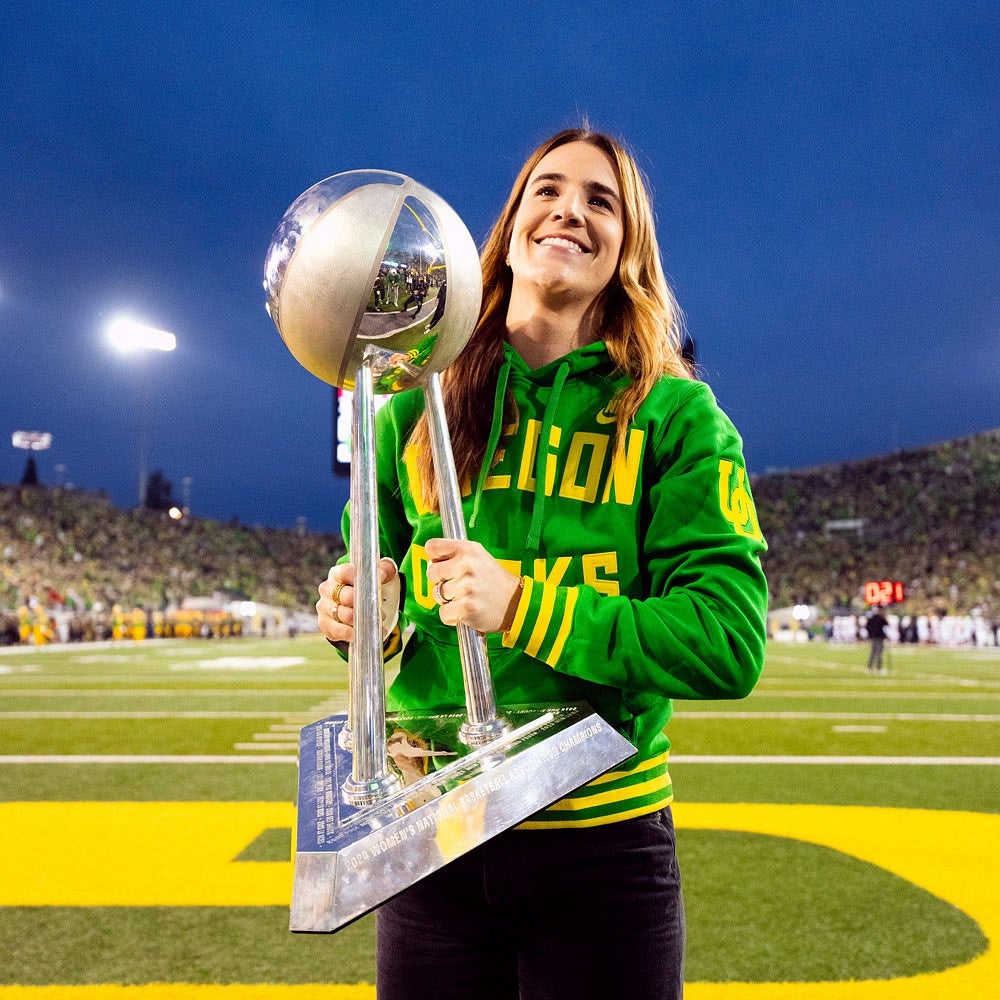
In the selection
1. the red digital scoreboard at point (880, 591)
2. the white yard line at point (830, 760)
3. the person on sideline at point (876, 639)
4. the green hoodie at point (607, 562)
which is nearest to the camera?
the green hoodie at point (607, 562)

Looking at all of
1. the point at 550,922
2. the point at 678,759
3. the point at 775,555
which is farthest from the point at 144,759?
the point at 775,555

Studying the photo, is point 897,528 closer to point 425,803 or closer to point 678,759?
point 678,759

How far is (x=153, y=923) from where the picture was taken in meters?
2.89

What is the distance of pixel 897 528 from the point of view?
4050 cm

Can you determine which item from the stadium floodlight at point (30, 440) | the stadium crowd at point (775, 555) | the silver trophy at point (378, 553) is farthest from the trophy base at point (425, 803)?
the stadium floodlight at point (30, 440)

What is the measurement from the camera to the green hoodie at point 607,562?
3.26ft

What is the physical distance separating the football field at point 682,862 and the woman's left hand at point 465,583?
0.45m

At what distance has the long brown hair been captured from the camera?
3.98ft

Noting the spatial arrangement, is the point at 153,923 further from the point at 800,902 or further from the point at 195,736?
the point at 195,736

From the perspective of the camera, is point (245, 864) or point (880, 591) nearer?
point (245, 864)

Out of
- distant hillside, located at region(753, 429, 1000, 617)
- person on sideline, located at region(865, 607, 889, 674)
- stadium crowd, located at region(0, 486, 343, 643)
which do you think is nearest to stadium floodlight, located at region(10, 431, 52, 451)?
stadium crowd, located at region(0, 486, 343, 643)

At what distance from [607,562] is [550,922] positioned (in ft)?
1.42

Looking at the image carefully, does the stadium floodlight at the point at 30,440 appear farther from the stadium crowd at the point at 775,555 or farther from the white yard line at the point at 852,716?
the white yard line at the point at 852,716

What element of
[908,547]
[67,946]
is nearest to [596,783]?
[67,946]
